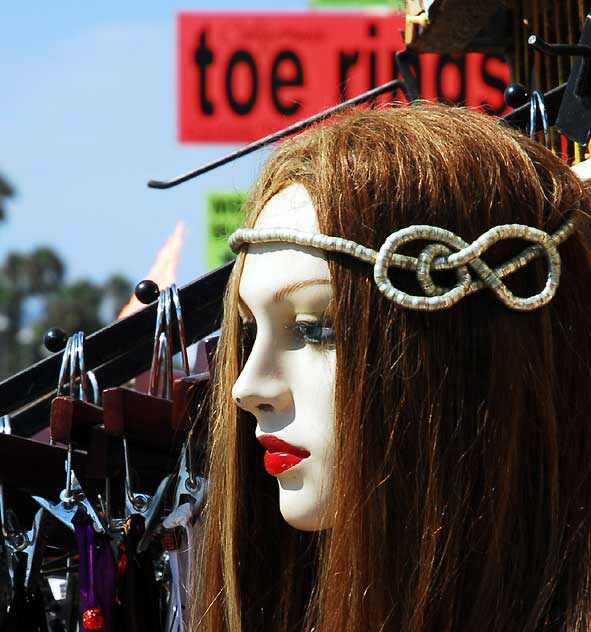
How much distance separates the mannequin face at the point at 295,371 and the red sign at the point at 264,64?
123 inches

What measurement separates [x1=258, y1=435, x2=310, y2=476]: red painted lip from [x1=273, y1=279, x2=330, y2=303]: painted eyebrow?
0.53ft

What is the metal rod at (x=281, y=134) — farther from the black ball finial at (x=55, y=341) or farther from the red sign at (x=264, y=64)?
the red sign at (x=264, y=64)

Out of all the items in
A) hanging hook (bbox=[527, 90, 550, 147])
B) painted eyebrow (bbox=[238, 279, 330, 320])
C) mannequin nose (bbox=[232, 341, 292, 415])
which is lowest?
mannequin nose (bbox=[232, 341, 292, 415])

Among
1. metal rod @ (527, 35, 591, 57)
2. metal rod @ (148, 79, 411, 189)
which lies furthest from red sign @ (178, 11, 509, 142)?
metal rod @ (527, 35, 591, 57)

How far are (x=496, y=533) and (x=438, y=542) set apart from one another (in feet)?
0.21

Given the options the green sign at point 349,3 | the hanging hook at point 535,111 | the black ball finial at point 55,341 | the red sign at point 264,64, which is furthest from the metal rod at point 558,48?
the green sign at point 349,3

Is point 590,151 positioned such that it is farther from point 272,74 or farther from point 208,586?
point 272,74

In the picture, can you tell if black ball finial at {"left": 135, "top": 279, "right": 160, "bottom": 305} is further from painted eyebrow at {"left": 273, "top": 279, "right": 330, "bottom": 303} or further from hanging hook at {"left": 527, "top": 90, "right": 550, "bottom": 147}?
hanging hook at {"left": 527, "top": 90, "right": 550, "bottom": 147}

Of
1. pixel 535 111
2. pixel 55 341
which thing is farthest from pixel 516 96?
pixel 55 341

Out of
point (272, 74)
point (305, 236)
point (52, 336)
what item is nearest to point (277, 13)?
point (272, 74)

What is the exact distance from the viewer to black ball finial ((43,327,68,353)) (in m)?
1.75

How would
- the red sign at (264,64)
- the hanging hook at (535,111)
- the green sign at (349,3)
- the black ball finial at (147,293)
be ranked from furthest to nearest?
the green sign at (349,3), the red sign at (264,64), the black ball finial at (147,293), the hanging hook at (535,111)

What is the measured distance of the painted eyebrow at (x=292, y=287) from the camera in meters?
1.38

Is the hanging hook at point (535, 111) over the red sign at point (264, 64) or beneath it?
over
